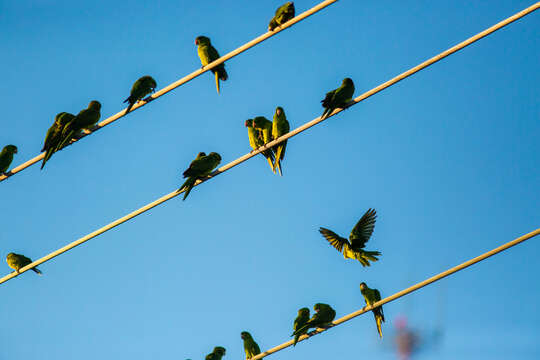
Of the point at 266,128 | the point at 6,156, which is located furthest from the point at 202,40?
the point at 6,156

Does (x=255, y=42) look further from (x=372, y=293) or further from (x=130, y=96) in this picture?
(x=372, y=293)

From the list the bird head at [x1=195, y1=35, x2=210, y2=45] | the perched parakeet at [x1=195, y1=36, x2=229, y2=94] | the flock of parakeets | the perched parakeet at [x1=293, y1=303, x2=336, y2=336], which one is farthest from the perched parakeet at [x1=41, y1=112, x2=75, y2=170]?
the perched parakeet at [x1=293, y1=303, x2=336, y2=336]

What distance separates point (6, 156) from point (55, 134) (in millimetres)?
3118

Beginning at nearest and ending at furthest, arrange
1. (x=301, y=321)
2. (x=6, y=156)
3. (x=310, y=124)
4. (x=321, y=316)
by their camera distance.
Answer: (x=310, y=124)
(x=321, y=316)
(x=301, y=321)
(x=6, y=156)

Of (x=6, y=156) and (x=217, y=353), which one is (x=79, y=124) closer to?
(x=6, y=156)

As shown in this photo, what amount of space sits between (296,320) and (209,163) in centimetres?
236

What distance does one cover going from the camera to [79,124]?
6660mm

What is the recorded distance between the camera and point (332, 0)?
5.31 metres

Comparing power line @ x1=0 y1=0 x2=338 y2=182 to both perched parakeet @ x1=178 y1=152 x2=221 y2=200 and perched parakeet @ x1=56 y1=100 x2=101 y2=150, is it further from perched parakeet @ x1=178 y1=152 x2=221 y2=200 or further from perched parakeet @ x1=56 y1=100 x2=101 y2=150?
perched parakeet @ x1=178 y1=152 x2=221 y2=200

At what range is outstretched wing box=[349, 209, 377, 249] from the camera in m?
7.36

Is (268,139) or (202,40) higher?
(202,40)

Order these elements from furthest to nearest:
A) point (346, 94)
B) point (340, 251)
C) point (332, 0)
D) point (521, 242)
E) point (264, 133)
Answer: point (264, 133) < point (340, 251) < point (346, 94) < point (332, 0) < point (521, 242)

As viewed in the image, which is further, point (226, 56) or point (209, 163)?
point (209, 163)

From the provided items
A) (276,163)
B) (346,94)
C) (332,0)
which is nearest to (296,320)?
(276,163)
